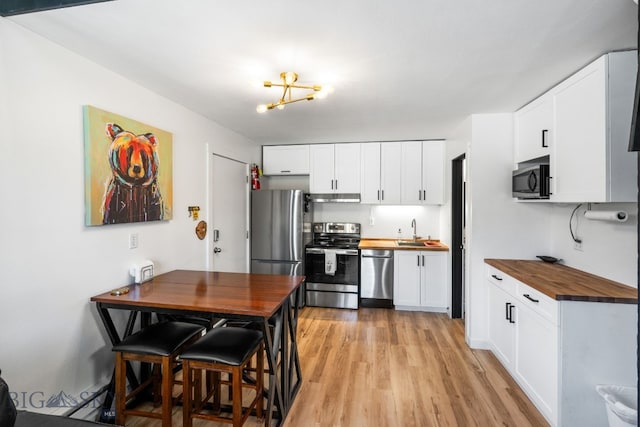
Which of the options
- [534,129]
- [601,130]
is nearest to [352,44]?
[601,130]

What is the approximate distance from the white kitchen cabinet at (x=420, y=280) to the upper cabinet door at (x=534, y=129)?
1.63 m

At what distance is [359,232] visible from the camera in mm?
4691

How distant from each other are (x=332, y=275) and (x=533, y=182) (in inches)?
100

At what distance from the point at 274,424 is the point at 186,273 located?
1292mm

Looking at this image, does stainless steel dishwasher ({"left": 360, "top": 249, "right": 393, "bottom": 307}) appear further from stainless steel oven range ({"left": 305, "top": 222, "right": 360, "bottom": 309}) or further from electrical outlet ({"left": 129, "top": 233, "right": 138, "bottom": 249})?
electrical outlet ({"left": 129, "top": 233, "right": 138, "bottom": 249})

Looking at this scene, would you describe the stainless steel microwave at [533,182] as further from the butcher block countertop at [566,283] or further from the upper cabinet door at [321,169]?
the upper cabinet door at [321,169]

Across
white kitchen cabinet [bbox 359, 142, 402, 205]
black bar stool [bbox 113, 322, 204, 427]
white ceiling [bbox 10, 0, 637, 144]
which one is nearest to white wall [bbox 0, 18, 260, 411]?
white ceiling [bbox 10, 0, 637, 144]

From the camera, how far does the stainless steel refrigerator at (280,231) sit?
4090 millimetres

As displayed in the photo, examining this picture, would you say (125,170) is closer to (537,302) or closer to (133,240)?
(133,240)

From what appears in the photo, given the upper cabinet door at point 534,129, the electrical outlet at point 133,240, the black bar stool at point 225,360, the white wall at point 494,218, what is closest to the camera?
the black bar stool at point 225,360

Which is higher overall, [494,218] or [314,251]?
[494,218]

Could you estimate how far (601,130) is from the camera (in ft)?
5.93

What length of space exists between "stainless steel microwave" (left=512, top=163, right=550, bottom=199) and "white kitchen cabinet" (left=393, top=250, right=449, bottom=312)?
149cm

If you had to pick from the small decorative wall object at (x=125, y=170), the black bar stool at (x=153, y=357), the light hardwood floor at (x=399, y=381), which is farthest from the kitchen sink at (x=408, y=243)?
the black bar stool at (x=153, y=357)
